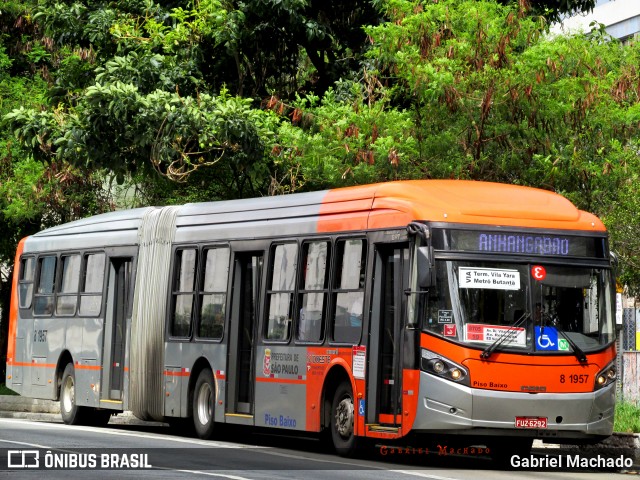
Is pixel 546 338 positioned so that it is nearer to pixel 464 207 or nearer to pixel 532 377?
pixel 532 377

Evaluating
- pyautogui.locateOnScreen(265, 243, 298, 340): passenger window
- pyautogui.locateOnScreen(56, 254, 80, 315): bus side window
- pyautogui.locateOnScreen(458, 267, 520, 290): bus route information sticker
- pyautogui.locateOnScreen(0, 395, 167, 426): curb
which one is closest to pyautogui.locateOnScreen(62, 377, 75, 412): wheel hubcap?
pyautogui.locateOnScreen(56, 254, 80, 315): bus side window

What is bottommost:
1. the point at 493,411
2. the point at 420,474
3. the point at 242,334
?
the point at 420,474

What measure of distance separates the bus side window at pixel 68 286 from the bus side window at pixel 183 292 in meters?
3.69

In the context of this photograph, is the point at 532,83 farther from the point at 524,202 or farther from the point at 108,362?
the point at 108,362

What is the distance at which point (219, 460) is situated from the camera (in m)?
16.0

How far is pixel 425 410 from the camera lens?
15.6 metres

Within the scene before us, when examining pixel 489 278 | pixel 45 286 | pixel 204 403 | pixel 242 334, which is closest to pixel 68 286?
pixel 45 286

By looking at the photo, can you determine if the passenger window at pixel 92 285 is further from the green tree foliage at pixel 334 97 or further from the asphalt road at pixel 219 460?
the asphalt road at pixel 219 460

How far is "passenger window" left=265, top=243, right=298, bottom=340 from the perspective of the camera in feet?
61.3

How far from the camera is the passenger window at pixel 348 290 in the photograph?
56.1ft

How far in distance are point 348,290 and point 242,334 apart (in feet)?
9.78

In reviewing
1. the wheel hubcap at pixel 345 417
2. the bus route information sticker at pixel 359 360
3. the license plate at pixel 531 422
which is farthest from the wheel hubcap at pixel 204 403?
the license plate at pixel 531 422

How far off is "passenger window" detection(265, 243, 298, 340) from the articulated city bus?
0.08 ft

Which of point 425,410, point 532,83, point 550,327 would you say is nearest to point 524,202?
point 550,327
